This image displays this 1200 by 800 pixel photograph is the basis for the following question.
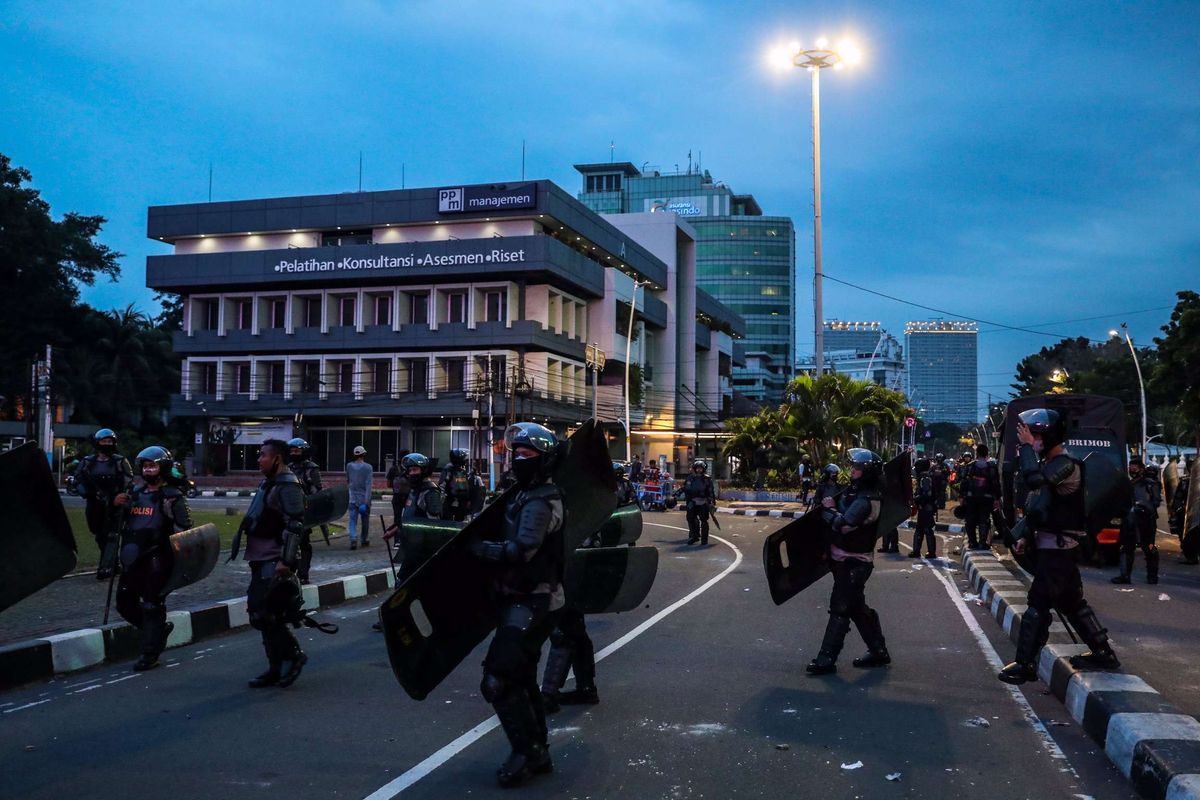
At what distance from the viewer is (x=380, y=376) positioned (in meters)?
57.3

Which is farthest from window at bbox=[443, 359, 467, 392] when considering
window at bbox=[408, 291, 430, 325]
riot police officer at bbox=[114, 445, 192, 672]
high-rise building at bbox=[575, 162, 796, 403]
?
high-rise building at bbox=[575, 162, 796, 403]

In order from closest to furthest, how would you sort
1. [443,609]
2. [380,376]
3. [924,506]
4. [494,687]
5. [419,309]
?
[494,687]
[443,609]
[924,506]
[380,376]
[419,309]

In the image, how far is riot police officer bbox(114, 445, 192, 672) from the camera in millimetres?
8039

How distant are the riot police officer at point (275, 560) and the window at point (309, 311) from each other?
53.4 meters

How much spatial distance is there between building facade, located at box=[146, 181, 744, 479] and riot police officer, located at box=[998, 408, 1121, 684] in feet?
146

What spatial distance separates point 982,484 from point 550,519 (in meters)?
13.3

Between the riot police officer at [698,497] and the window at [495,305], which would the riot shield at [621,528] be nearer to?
the riot police officer at [698,497]

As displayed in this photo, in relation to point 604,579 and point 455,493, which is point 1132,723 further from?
point 455,493

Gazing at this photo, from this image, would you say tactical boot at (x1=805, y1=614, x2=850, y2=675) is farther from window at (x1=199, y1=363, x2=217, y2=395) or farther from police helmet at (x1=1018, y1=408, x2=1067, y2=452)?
window at (x1=199, y1=363, x2=217, y2=395)

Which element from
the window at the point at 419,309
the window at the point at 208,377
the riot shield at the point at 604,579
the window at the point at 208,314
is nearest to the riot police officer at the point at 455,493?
the riot shield at the point at 604,579

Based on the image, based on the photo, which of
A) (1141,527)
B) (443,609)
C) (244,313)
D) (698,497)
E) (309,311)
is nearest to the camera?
(443,609)

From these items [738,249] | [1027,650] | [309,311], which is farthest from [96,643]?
[738,249]

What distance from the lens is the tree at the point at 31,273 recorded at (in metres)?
56.3

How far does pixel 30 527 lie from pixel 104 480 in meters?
6.27
